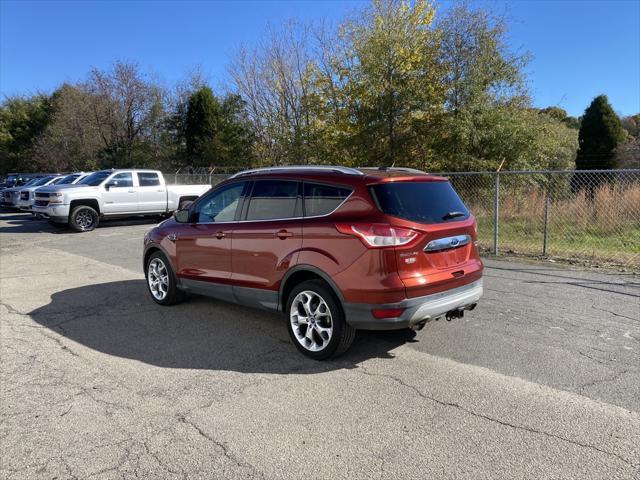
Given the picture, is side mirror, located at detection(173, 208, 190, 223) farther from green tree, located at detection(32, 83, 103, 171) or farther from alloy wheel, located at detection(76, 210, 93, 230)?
green tree, located at detection(32, 83, 103, 171)

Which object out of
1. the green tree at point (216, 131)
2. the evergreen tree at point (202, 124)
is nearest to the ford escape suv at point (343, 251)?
the green tree at point (216, 131)

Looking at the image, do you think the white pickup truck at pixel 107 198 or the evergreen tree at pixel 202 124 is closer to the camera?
the white pickup truck at pixel 107 198

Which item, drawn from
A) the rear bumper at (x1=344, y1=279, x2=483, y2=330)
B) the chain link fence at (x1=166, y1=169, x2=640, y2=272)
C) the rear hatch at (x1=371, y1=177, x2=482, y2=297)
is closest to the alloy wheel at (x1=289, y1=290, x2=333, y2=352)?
the rear bumper at (x1=344, y1=279, x2=483, y2=330)

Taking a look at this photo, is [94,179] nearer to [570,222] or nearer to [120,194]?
[120,194]

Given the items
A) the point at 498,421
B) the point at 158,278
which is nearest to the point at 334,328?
the point at 498,421

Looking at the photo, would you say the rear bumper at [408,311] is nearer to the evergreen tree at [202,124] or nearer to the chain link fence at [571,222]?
the chain link fence at [571,222]

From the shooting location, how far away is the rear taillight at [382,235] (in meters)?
3.81

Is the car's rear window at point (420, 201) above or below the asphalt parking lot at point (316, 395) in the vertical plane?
above

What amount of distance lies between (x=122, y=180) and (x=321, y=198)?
14.5m

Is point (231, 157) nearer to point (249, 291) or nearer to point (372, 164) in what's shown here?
point (372, 164)

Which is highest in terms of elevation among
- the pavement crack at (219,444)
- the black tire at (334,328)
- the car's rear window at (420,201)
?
the car's rear window at (420,201)

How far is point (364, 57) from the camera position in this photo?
15.3 metres

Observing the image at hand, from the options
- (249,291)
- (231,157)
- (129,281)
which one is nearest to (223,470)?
(249,291)

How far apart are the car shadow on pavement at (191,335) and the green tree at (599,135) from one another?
21.2 metres
